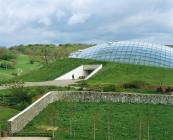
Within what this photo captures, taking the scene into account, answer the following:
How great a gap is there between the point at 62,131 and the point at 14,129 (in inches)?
108

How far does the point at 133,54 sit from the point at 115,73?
318 inches

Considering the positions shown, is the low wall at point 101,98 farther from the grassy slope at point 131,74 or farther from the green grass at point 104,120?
the grassy slope at point 131,74

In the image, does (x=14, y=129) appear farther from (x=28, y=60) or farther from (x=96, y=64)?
(x=28, y=60)

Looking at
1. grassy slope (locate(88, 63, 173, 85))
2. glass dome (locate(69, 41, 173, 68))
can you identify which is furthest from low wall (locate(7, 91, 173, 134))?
glass dome (locate(69, 41, 173, 68))

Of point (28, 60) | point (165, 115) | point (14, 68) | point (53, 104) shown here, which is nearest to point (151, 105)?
point (165, 115)

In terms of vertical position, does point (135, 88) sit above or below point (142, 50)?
below

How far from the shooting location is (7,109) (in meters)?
35.5

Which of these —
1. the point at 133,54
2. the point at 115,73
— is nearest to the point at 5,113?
the point at 115,73

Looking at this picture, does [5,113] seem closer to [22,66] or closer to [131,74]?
[131,74]

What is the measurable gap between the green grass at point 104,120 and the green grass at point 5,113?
1847mm

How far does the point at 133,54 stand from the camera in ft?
225

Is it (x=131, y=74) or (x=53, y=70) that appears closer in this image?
(x=131, y=74)

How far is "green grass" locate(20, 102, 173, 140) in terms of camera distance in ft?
86.4

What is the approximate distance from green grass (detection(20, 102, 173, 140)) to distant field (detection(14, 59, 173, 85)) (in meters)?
19.4
